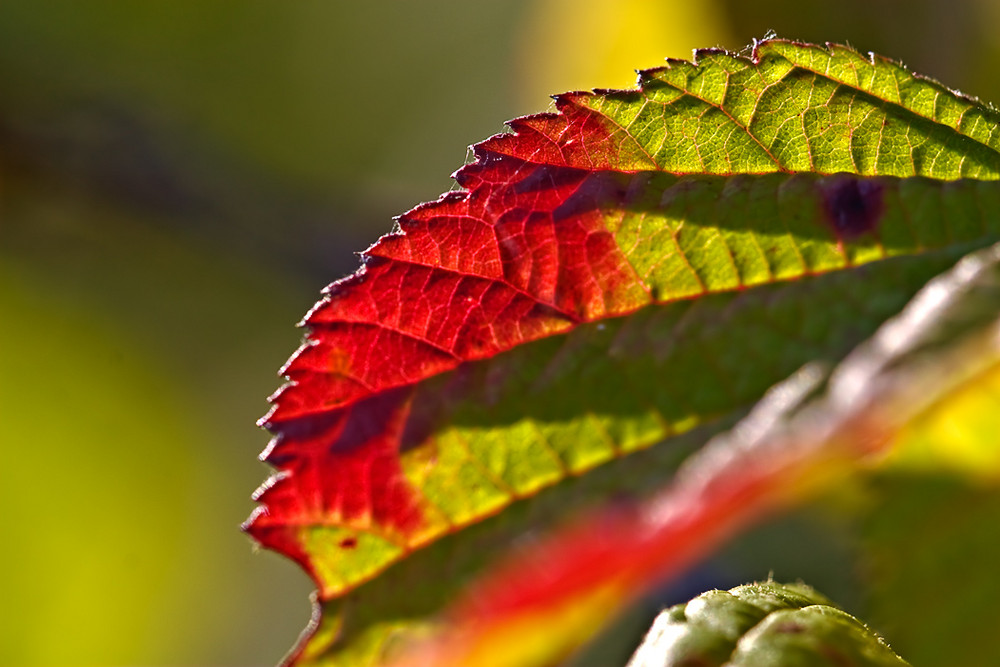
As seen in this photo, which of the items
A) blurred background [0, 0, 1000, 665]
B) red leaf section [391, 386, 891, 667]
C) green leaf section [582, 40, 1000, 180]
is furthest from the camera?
blurred background [0, 0, 1000, 665]

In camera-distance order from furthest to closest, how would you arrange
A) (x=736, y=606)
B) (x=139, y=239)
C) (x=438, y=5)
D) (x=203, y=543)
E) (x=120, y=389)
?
(x=438, y=5) → (x=203, y=543) → (x=120, y=389) → (x=139, y=239) → (x=736, y=606)

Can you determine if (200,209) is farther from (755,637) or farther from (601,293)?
(755,637)

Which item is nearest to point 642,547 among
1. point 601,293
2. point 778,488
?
point 778,488

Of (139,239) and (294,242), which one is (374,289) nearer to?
(294,242)

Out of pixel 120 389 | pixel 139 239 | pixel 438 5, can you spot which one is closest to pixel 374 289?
pixel 139 239

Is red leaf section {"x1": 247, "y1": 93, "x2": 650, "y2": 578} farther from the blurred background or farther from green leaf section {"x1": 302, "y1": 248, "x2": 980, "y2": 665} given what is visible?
the blurred background

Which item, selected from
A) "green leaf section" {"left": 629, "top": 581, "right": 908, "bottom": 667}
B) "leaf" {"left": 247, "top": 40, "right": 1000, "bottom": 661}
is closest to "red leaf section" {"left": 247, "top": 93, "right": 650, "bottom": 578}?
"leaf" {"left": 247, "top": 40, "right": 1000, "bottom": 661}

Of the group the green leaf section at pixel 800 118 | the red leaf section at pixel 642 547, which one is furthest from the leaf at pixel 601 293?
the red leaf section at pixel 642 547

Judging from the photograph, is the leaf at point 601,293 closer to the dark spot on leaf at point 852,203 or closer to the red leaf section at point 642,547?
the dark spot on leaf at point 852,203
